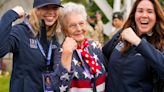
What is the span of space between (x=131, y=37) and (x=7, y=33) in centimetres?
109

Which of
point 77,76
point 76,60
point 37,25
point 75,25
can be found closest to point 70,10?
point 75,25

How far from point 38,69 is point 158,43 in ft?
3.70

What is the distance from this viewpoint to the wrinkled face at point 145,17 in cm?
505

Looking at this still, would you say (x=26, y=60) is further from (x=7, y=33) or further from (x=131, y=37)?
(x=131, y=37)

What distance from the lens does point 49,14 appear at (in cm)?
531

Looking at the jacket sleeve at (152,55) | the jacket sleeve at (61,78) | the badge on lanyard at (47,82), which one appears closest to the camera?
the jacket sleeve at (152,55)

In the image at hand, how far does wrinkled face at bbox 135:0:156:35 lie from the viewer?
505 cm

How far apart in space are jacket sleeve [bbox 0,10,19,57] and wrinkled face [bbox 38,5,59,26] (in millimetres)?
247

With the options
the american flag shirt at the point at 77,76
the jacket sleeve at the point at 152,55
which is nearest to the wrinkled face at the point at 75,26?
the american flag shirt at the point at 77,76

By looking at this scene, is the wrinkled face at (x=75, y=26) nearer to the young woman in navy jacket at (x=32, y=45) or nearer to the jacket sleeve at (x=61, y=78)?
the young woman in navy jacket at (x=32, y=45)

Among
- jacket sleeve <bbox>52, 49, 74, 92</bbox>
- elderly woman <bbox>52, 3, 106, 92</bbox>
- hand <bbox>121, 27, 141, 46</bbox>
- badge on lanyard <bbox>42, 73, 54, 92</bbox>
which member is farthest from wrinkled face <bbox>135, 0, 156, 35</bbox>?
badge on lanyard <bbox>42, 73, 54, 92</bbox>

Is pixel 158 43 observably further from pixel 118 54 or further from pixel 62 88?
pixel 62 88

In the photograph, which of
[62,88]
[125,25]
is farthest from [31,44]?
[125,25]

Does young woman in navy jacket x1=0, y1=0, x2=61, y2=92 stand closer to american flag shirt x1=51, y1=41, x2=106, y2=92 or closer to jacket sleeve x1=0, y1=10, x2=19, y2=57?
jacket sleeve x1=0, y1=10, x2=19, y2=57
